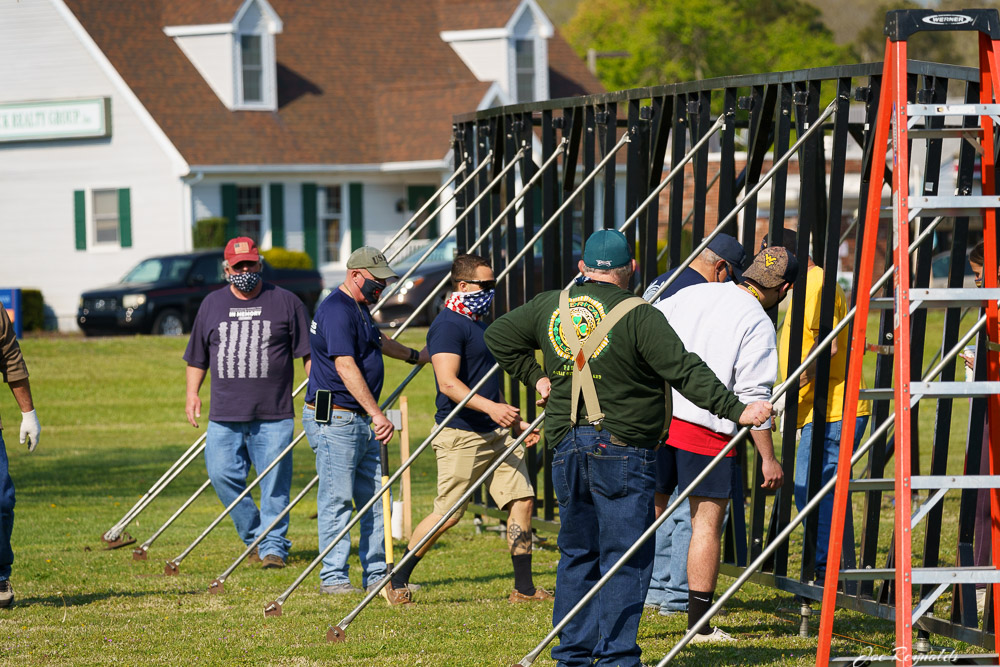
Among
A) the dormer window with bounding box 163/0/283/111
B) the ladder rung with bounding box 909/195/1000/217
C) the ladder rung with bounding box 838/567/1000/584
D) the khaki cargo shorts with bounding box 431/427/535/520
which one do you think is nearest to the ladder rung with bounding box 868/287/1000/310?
the ladder rung with bounding box 909/195/1000/217

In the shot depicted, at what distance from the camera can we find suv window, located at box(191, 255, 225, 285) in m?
25.7

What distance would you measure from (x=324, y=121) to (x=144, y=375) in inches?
510

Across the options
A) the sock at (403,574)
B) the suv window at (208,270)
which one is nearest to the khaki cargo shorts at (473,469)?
the sock at (403,574)

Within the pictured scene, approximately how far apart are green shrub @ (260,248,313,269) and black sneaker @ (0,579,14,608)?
71.1ft

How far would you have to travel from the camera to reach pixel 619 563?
5.71 m

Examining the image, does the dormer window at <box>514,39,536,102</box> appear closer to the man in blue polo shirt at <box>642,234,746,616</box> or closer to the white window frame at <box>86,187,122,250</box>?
the white window frame at <box>86,187,122,250</box>

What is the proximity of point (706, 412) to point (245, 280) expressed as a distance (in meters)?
3.72

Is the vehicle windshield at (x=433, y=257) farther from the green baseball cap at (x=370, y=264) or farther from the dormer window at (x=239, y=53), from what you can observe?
the green baseball cap at (x=370, y=264)

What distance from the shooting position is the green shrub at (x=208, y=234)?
29.4 metres

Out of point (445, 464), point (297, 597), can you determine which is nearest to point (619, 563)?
point (445, 464)

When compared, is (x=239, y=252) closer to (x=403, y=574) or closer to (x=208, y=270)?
(x=403, y=574)

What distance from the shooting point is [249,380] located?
9.22m

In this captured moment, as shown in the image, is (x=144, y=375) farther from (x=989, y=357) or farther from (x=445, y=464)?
(x=989, y=357)

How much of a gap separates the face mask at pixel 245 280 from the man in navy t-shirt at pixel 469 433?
1.73 metres
